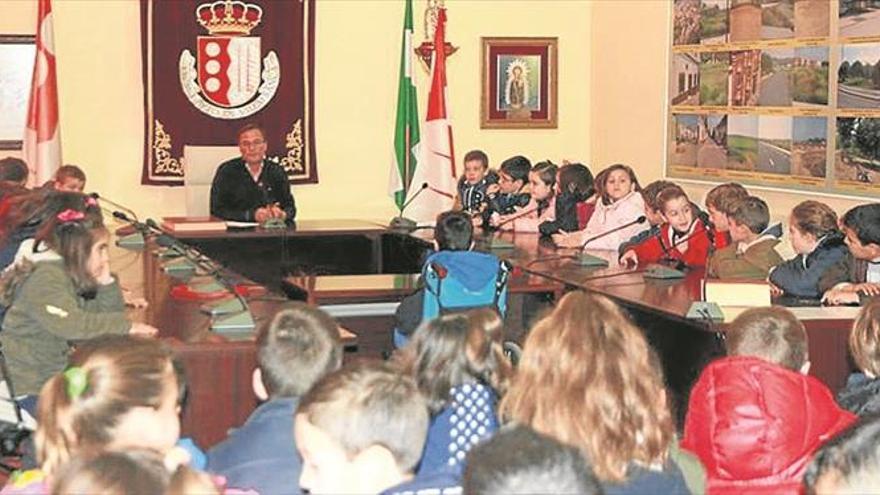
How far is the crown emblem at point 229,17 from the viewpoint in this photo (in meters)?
9.90

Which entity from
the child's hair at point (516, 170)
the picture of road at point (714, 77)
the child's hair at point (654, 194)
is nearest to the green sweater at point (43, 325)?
the child's hair at point (654, 194)

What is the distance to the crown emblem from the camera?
9.90 m

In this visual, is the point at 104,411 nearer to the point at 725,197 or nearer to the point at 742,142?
the point at 725,197

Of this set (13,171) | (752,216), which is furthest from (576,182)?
(13,171)

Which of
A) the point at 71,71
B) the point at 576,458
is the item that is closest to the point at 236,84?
the point at 71,71

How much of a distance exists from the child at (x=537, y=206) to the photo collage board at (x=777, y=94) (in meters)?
1.53

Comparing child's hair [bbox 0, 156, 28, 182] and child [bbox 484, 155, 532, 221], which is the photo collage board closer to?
child [bbox 484, 155, 532, 221]

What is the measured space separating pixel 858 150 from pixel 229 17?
15.0 feet

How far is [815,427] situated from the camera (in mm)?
3096

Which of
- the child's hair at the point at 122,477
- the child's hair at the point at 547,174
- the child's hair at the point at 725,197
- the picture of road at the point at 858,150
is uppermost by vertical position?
the picture of road at the point at 858,150

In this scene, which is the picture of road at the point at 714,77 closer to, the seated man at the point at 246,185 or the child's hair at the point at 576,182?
the child's hair at the point at 576,182

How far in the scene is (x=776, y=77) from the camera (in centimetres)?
873

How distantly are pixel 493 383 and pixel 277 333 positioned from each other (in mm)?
539

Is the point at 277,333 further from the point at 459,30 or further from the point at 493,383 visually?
the point at 459,30
